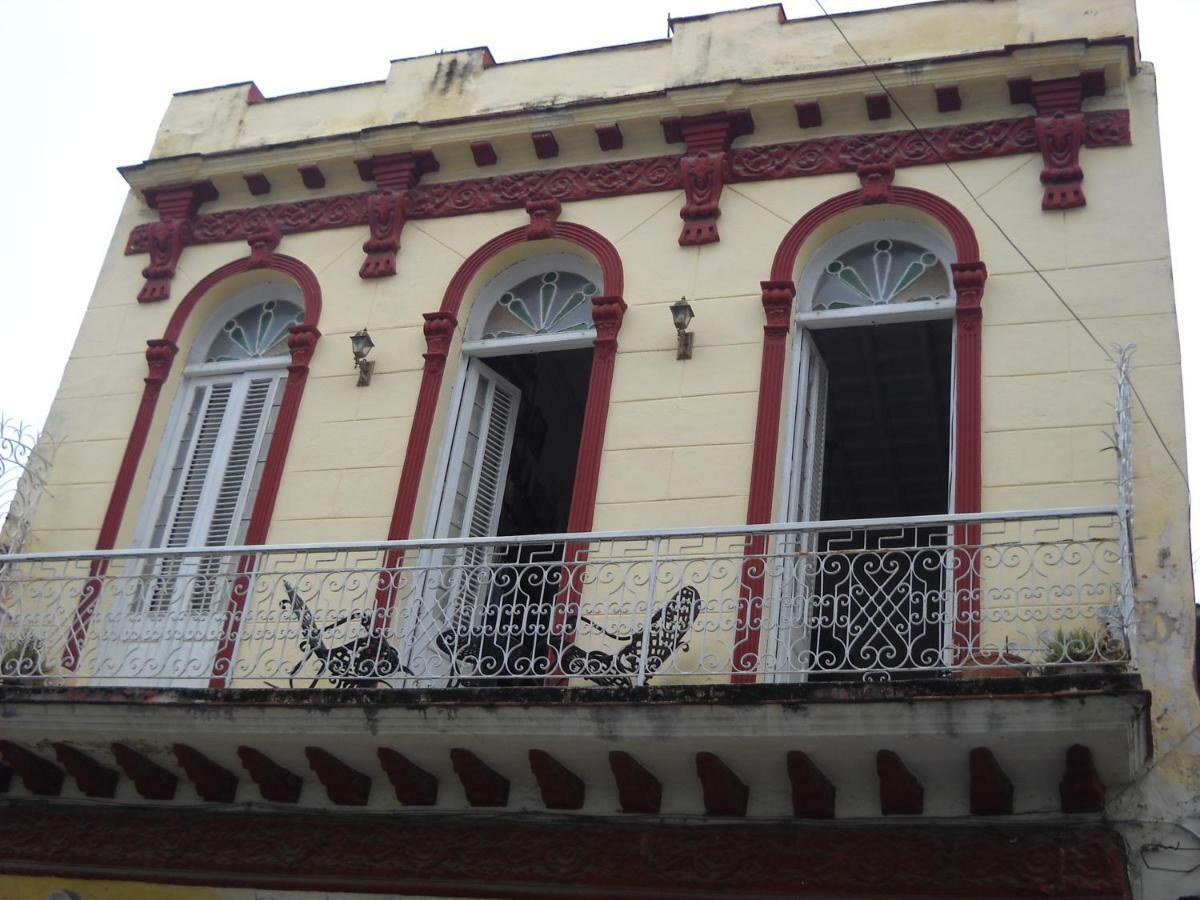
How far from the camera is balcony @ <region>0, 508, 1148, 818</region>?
797cm

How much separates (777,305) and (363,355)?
10.3 ft

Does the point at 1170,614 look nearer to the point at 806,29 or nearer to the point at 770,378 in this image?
the point at 770,378

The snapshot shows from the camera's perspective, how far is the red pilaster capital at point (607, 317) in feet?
36.0

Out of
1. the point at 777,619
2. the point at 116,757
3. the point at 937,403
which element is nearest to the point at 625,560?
the point at 777,619

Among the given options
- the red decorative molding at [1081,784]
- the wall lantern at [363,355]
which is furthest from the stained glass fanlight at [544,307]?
the red decorative molding at [1081,784]

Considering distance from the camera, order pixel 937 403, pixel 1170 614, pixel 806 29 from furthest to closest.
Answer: pixel 937 403 → pixel 806 29 → pixel 1170 614

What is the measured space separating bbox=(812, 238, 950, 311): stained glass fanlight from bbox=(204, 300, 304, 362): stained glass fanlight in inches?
168

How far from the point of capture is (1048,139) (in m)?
10.6

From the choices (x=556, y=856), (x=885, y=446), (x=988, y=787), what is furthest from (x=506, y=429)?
(x=988, y=787)

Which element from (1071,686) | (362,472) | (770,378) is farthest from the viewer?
(362,472)

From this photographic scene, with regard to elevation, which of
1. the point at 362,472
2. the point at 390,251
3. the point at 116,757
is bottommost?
the point at 116,757

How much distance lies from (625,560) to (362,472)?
2764 millimetres

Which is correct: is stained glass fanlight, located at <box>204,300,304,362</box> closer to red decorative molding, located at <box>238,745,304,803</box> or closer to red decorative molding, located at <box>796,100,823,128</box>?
red decorative molding, located at <box>238,745,304,803</box>

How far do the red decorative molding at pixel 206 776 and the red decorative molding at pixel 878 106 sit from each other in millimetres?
6450
